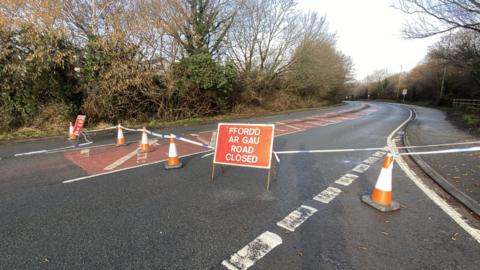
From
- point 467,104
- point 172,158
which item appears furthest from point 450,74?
point 172,158

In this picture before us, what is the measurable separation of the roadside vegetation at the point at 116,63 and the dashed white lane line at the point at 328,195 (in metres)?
11.3

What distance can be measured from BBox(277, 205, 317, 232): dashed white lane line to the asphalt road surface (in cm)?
1

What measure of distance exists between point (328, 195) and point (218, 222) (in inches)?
79.0

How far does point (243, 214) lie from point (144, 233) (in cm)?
132

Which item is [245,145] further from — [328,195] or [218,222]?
[218,222]

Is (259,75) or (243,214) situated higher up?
(259,75)

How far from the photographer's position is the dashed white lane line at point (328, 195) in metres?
4.08

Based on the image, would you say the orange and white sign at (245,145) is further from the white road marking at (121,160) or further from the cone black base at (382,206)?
the white road marking at (121,160)

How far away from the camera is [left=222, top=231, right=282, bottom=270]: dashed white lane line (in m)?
2.53

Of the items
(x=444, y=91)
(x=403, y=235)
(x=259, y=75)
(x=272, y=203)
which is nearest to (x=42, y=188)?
(x=272, y=203)

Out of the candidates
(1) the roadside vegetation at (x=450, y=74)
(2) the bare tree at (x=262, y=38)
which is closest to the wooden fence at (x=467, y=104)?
(1) the roadside vegetation at (x=450, y=74)

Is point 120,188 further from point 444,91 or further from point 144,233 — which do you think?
point 444,91

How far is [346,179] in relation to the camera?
5070mm

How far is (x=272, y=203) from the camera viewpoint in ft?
12.9
